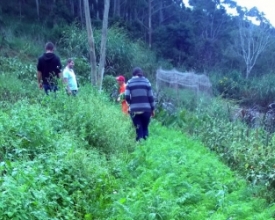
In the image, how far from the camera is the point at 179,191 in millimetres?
5250

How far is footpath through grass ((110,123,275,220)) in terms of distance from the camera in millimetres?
4453

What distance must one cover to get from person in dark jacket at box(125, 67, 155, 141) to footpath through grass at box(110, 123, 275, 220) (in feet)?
5.29

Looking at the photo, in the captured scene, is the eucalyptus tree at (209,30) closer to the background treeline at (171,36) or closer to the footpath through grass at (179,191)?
the background treeline at (171,36)

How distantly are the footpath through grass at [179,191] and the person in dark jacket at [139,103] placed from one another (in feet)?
5.29

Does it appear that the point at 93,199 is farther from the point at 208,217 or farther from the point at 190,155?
the point at 190,155

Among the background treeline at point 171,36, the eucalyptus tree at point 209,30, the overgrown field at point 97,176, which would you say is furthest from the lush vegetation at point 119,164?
the eucalyptus tree at point 209,30

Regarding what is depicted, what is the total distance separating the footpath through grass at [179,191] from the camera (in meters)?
4.45

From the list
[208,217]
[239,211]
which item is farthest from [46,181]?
[239,211]

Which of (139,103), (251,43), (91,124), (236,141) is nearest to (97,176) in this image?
(91,124)

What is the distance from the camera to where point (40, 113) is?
22.6 feet

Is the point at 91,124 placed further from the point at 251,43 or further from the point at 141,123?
the point at 251,43

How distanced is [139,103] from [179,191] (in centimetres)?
391

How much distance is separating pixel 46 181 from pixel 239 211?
201cm

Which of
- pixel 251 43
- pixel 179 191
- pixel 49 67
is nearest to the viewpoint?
pixel 179 191
